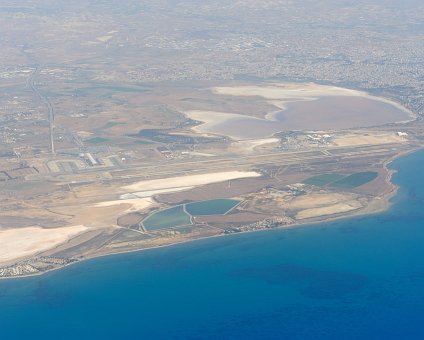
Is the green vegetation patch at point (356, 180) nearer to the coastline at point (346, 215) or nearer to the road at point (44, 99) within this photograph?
the coastline at point (346, 215)

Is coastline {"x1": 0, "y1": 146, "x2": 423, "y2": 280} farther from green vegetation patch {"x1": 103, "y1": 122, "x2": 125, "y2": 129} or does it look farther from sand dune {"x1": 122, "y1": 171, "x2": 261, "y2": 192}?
green vegetation patch {"x1": 103, "y1": 122, "x2": 125, "y2": 129}

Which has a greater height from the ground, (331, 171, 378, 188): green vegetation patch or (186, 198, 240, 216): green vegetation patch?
(331, 171, 378, 188): green vegetation patch

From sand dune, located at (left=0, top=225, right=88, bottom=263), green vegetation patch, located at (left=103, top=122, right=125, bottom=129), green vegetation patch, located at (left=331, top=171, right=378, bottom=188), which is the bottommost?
sand dune, located at (left=0, top=225, right=88, bottom=263)

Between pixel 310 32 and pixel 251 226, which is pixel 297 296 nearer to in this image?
pixel 251 226

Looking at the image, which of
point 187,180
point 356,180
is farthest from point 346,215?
point 187,180

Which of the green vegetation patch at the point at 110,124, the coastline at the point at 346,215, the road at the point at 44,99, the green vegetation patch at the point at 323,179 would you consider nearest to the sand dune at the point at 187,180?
the green vegetation patch at the point at 323,179

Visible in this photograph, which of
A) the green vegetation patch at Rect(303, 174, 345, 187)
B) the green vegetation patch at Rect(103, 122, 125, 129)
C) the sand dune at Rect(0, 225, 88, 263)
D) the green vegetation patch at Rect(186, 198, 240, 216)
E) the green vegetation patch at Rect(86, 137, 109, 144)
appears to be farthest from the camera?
the green vegetation patch at Rect(103, 122, 125, 129)

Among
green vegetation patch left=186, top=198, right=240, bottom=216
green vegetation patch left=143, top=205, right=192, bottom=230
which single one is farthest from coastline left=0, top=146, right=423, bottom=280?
green vegetation patch left=186, top=198, right=240, bottom=216
